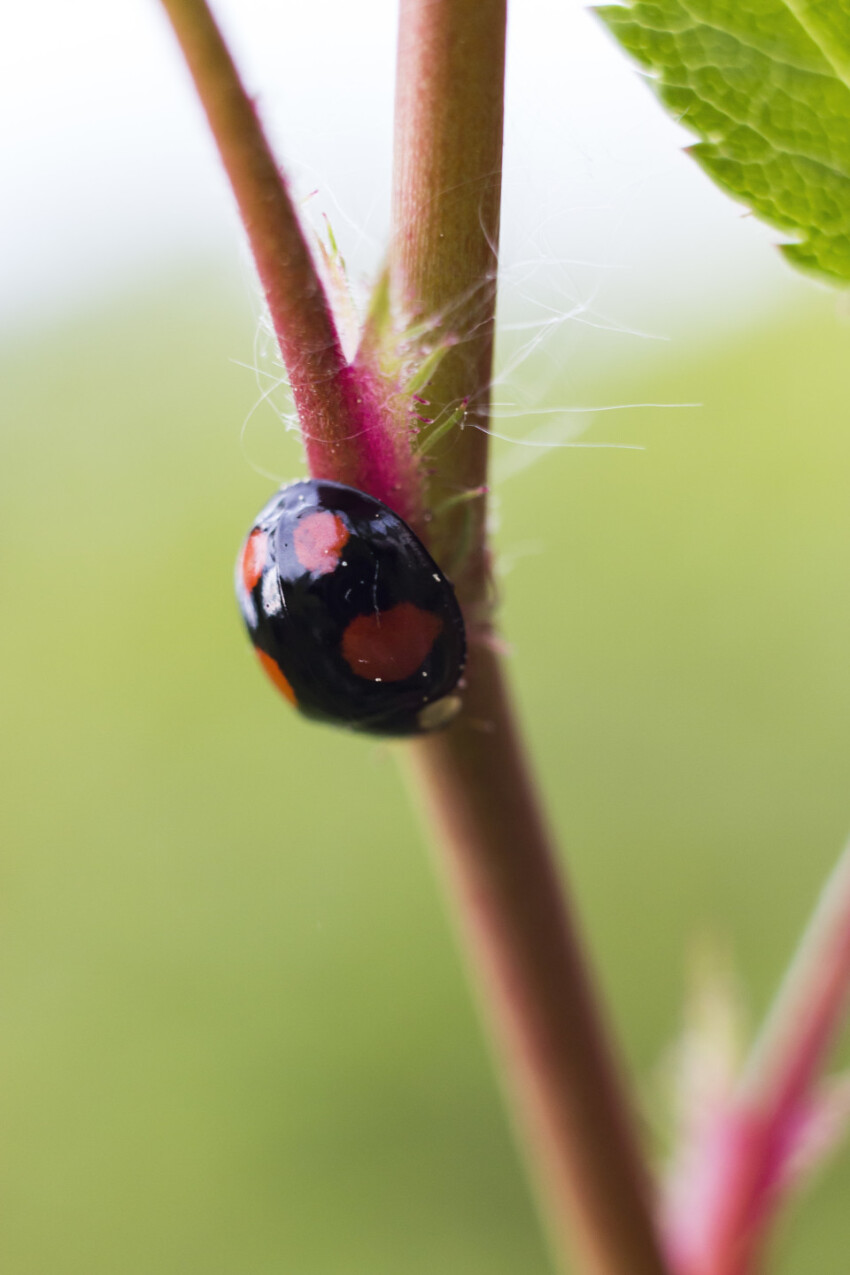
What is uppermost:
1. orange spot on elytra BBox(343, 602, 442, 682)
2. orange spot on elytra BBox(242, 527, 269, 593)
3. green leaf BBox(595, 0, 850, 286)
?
green leaf BBox(595, 0, 850, 286)

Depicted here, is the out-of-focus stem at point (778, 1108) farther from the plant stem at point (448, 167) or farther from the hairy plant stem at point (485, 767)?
the plant stem at point (448, 167)

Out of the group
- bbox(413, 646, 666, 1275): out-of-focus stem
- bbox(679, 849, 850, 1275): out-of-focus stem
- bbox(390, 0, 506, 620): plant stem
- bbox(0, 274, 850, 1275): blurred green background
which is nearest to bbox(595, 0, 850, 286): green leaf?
bbox(390, 0, 506, 620): plant stem

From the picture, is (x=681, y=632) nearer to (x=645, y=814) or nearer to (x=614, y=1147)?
(x=645, y=814)

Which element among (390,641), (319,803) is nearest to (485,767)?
(390,641)

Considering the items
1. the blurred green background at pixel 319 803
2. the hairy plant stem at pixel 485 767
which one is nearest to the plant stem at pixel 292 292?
the hairy plant stem at pixel 485 767

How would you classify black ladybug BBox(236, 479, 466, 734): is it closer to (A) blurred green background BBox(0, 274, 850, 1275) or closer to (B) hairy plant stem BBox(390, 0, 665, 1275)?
(B) hairy plant stem BBox(390, 0, 665, 1275)

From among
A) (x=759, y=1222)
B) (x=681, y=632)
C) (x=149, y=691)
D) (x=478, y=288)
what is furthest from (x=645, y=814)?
(x=478, y=288)
